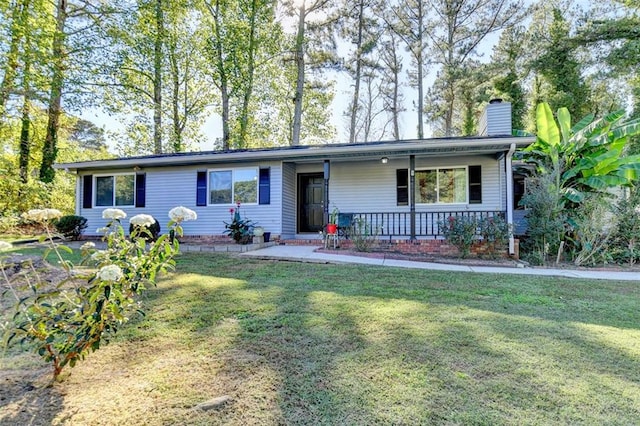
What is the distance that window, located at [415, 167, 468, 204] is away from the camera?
10.9m

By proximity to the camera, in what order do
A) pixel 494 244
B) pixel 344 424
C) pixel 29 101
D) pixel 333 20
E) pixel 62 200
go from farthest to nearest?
pixel 333 20
pixel 62 200
pixel 29 101
pixel 494 244
pixel 344 424

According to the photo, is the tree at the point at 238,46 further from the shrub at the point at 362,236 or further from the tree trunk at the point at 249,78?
the shrub at the point at 362,236

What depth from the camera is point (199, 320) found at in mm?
3625

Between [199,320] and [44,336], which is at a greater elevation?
[44,336]

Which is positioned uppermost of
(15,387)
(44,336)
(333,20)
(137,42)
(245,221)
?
(333,20)

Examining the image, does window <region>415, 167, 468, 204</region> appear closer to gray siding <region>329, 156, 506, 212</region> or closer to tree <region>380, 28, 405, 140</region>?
gray siding <region>329, 156, 506, 212</region>

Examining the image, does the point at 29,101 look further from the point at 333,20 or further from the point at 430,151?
the point at 430,151

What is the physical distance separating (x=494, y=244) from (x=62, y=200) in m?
18.5

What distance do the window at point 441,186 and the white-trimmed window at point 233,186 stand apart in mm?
5257

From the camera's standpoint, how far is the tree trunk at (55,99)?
14.7m

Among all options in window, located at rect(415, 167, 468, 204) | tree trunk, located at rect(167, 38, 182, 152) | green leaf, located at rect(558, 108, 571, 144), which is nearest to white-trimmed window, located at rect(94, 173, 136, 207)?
tree trunk, located at rect(167, 38, 182, 152)

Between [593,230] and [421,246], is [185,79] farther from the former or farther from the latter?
[593,230]

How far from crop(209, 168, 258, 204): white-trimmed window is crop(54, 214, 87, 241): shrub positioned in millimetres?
4366

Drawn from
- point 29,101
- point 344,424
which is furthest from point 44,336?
point 29,101
